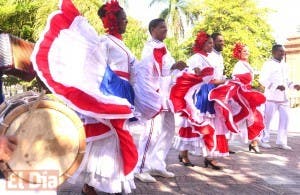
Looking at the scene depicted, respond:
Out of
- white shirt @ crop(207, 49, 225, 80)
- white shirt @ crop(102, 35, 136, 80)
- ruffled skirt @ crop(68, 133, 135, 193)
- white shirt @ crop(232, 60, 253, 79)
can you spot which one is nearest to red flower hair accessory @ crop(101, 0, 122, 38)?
white shirt @ crop(102, 35, 136, 80)

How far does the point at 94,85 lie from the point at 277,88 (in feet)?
17.9

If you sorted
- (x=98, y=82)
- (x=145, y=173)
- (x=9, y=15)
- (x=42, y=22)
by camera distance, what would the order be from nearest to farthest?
(x=98, y=82) → (x=145, y=173) → (x=42, y=22) → (x=9, y=15)

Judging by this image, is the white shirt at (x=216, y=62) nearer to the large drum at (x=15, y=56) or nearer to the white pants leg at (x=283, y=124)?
the white pants leg at (x=283, y=124)

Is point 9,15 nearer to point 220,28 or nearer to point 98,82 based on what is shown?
point 220,28

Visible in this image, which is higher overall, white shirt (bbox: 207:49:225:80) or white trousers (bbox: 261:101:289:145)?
white shirt (bbox: 207:49:225:80)

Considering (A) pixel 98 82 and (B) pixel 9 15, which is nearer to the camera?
(A) pixel 98 82

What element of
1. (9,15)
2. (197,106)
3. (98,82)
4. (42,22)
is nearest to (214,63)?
(197,106)

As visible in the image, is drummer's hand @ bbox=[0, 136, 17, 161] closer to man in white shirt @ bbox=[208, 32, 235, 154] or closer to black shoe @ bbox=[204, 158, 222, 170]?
man in white shirt @ bbox=[208, 32, 235, 154]

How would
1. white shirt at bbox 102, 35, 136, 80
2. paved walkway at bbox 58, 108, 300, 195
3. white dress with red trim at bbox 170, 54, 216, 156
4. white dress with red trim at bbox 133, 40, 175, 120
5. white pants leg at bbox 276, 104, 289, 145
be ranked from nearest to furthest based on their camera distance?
white shirt at bbox 102, 35, 136, 80, white dress with red trim at bbox 133, 40, 175, 120, paved walkway at bbox 58, 108, 300, 195, white dress with red trim at bbox 170, 54, 216, 156, white pants leg at bbox 276, 104, 289, 145

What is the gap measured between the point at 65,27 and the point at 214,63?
2911 mm

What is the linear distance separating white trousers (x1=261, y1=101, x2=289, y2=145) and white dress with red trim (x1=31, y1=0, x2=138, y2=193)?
5.06 meters

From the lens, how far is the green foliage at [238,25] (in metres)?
32.9

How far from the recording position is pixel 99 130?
447cm

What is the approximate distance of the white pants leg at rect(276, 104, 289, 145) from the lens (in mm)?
8938
